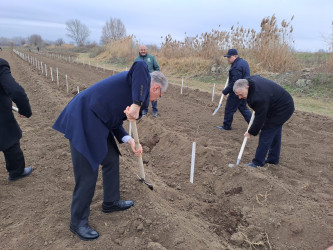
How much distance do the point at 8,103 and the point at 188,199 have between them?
9.30 ft

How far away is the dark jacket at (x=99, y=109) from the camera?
2414 mm

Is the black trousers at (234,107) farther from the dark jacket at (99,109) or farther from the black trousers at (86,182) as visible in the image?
the dark jacket at (99,109)

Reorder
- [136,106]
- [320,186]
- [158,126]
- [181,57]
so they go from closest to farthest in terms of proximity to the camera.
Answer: [136,106], [320,186], [158,126], [181,57]

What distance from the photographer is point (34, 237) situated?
2846 mm

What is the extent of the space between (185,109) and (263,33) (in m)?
7.69

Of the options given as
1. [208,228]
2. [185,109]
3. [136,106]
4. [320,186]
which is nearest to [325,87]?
[185,109]

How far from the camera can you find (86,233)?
2.75 metres

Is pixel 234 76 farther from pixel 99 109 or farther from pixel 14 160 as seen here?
pixel 14 160

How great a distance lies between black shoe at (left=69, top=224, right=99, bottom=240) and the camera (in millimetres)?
2736

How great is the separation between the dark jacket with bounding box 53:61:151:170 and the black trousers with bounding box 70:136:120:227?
14 cm

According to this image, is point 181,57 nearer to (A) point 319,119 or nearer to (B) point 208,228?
(A) point 319,119

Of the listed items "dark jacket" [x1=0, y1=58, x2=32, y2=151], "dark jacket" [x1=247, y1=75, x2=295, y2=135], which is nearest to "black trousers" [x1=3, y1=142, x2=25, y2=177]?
"dark jacket" [x1=0, y1=58, x2=32, y2=151]

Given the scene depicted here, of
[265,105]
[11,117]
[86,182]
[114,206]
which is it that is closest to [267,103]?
[265,105]

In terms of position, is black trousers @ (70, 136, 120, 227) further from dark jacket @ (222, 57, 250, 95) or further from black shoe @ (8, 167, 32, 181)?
dark jacket @ (222, 57, 250, 95)
